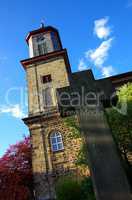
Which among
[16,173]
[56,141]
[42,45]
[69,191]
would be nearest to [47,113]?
[56,141]

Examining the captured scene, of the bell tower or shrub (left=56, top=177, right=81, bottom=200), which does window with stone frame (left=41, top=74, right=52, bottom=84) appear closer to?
the bell tower

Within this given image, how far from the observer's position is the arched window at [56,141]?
62.1ft

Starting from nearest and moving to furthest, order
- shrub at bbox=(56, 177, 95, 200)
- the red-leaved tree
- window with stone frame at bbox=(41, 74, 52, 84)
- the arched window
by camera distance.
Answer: shrub at bbox=(56, 177, 95, 200)
the arched window
the red-leaved tree
window with stone frame at bbox=(41, 74, 52, 84)

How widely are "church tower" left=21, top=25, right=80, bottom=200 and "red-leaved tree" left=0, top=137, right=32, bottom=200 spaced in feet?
11.4

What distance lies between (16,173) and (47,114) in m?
6.26

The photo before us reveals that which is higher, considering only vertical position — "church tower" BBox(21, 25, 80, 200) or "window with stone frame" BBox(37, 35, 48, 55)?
"window with stone frame" BBox(37, 35, 48, 55)

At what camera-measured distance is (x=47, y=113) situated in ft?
66.6

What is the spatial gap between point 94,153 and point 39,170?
16.3 metres

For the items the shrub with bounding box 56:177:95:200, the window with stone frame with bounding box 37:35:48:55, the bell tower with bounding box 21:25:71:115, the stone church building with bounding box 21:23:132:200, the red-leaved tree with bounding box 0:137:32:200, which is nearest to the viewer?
the shrub with bounding box 56:177:95:200

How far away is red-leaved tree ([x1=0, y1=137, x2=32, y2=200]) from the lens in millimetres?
20203

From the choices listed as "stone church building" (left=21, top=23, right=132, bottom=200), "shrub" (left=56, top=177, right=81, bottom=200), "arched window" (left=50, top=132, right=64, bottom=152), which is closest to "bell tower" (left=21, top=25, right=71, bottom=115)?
"stone church building" (left=21, top=23, right=132, bottom=200)

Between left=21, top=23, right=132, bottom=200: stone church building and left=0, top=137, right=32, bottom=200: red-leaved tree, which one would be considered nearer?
left=21, top=23, right=132, bottom=200: stone church building

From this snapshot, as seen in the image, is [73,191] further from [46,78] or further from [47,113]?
[46,78]

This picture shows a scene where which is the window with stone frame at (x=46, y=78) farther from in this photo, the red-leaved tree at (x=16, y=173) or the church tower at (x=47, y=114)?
the red-leaved tree at (x=16, y=173)
